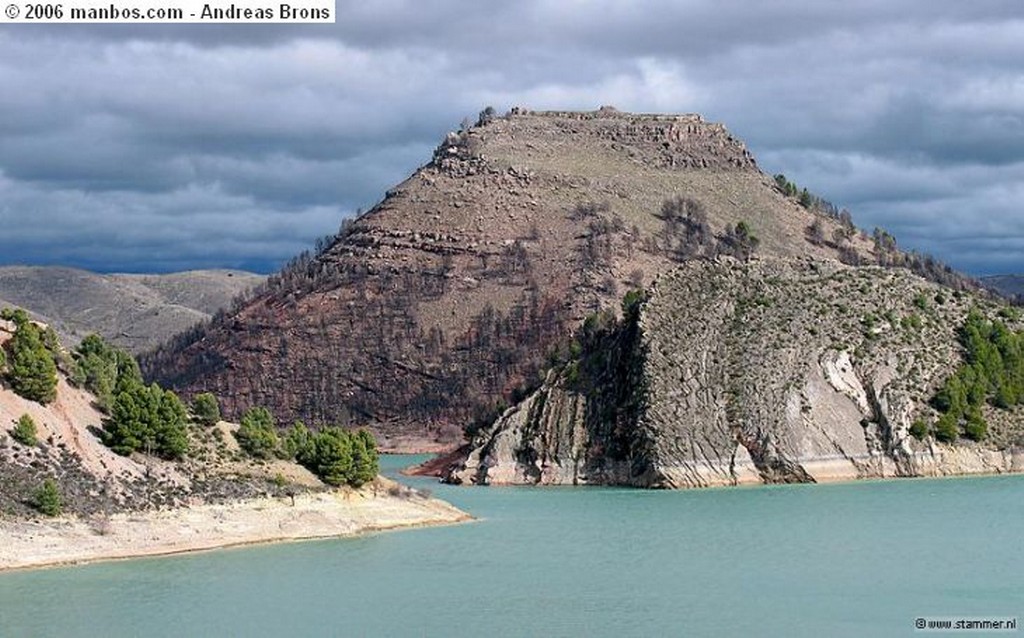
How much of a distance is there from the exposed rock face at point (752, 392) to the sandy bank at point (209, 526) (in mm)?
28966

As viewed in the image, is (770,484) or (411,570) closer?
(411,570)

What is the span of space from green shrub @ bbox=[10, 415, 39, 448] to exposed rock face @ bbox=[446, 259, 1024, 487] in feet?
159

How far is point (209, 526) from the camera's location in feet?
242

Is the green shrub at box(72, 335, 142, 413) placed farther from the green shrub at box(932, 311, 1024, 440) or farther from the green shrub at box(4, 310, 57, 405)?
the green shrub at box(932, 311, 1024, 440)

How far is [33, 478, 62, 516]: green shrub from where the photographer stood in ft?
223

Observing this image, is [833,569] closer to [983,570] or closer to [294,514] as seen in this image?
[983,570]

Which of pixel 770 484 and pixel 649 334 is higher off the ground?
pixel 649 334

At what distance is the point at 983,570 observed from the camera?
212 ft

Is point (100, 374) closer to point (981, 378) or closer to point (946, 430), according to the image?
point (946, 430)

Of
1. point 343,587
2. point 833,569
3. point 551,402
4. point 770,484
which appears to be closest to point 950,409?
point 770,484

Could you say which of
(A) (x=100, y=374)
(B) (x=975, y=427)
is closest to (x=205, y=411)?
(A) (x=100, y=374)

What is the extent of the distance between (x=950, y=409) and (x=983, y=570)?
52.4m

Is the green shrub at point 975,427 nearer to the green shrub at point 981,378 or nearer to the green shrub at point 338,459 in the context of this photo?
the green shrub at point 981,378

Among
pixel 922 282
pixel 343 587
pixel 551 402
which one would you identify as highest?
pixel 922 282
